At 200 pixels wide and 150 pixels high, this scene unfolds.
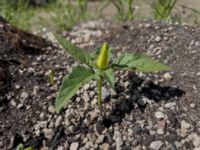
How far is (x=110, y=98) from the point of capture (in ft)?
6.64

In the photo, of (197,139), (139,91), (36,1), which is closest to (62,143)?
(139,91)

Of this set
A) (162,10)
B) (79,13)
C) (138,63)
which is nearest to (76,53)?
(138,63)

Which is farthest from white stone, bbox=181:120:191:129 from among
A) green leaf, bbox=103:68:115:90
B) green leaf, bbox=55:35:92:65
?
green leaf, bbox=55:35:92:65

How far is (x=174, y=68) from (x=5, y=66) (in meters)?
0.81

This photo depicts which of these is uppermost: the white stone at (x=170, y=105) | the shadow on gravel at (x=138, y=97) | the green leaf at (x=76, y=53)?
the green leaf at (x=76, y=53)

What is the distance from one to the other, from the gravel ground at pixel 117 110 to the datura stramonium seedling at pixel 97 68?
12 centimetres

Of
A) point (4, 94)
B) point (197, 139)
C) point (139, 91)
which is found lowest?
point (197, 139)

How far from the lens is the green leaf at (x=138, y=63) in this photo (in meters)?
1.82

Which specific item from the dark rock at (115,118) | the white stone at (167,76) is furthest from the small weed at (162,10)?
the dark rock at (115,118)

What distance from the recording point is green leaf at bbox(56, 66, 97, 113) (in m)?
1.76

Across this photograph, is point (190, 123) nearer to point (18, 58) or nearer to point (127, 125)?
point (127, 125)

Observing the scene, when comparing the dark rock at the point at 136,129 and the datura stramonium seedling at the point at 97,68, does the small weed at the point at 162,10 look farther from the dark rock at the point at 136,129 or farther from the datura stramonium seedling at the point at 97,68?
the dark rock at the point at 136,129

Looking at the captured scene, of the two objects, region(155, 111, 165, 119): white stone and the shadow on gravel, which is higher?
the shadow on gravel

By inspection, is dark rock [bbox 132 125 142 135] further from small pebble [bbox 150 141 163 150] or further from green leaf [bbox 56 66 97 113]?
green leaf [bbox 56 66 97 113]
